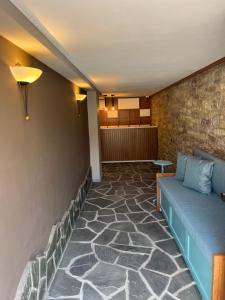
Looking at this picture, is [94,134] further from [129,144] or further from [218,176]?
[218,176]

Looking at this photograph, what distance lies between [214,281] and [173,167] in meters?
3.76

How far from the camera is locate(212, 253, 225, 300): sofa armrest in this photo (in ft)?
5.78

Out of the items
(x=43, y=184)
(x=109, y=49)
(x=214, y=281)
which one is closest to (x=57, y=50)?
(x=109, y=49)

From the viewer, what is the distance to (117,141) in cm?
809

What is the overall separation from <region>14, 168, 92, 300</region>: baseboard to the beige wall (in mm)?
73

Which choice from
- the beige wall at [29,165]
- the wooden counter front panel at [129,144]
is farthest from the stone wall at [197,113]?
the beige wall at [29,165]

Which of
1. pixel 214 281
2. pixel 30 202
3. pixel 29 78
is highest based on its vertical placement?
pixel 29 78

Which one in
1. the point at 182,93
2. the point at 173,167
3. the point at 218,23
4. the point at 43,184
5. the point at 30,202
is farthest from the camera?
the point at 173,167

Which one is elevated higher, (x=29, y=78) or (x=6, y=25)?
(x=6, y=25)

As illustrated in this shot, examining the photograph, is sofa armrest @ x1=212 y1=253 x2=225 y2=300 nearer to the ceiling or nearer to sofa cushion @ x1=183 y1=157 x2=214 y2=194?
sofa cushion @ x1=183 y1=157 x2=214 y2=194

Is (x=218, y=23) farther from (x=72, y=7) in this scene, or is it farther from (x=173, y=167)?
(x=173, y=167)

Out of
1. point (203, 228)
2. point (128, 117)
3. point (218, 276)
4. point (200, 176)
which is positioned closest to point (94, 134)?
point (200, 176)

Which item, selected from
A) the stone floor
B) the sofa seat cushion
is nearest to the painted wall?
the stone floor

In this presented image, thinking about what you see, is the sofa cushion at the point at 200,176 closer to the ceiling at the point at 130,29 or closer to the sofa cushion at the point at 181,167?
the sofa cushion at the point at 181,167
